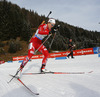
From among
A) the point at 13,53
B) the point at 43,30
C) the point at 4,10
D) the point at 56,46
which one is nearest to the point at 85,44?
the point at 56,46

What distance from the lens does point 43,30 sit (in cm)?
331

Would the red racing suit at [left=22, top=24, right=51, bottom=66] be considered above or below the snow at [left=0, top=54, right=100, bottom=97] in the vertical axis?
above

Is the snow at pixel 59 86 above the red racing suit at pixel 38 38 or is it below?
below

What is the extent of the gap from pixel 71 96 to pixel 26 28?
125 feet

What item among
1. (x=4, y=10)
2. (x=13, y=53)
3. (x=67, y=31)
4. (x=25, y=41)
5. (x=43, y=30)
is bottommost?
(x=13, y=53)

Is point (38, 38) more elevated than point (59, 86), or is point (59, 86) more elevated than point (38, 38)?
point (38, 38)

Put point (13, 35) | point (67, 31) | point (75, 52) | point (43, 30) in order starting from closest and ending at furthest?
point (43, 30), point (75, 52), point (13, 35), point (67, 31)

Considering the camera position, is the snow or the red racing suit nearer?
the snow

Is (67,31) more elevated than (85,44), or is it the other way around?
(67,31)

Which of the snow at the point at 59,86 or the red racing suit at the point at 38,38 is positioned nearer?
the snow at the point at 59,86

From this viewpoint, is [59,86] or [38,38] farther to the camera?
[38,38]

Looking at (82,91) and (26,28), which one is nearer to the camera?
(82,91)

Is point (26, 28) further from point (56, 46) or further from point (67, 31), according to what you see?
point (67, 31)

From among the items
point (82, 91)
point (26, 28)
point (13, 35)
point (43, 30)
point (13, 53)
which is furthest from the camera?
point (13, 35)
